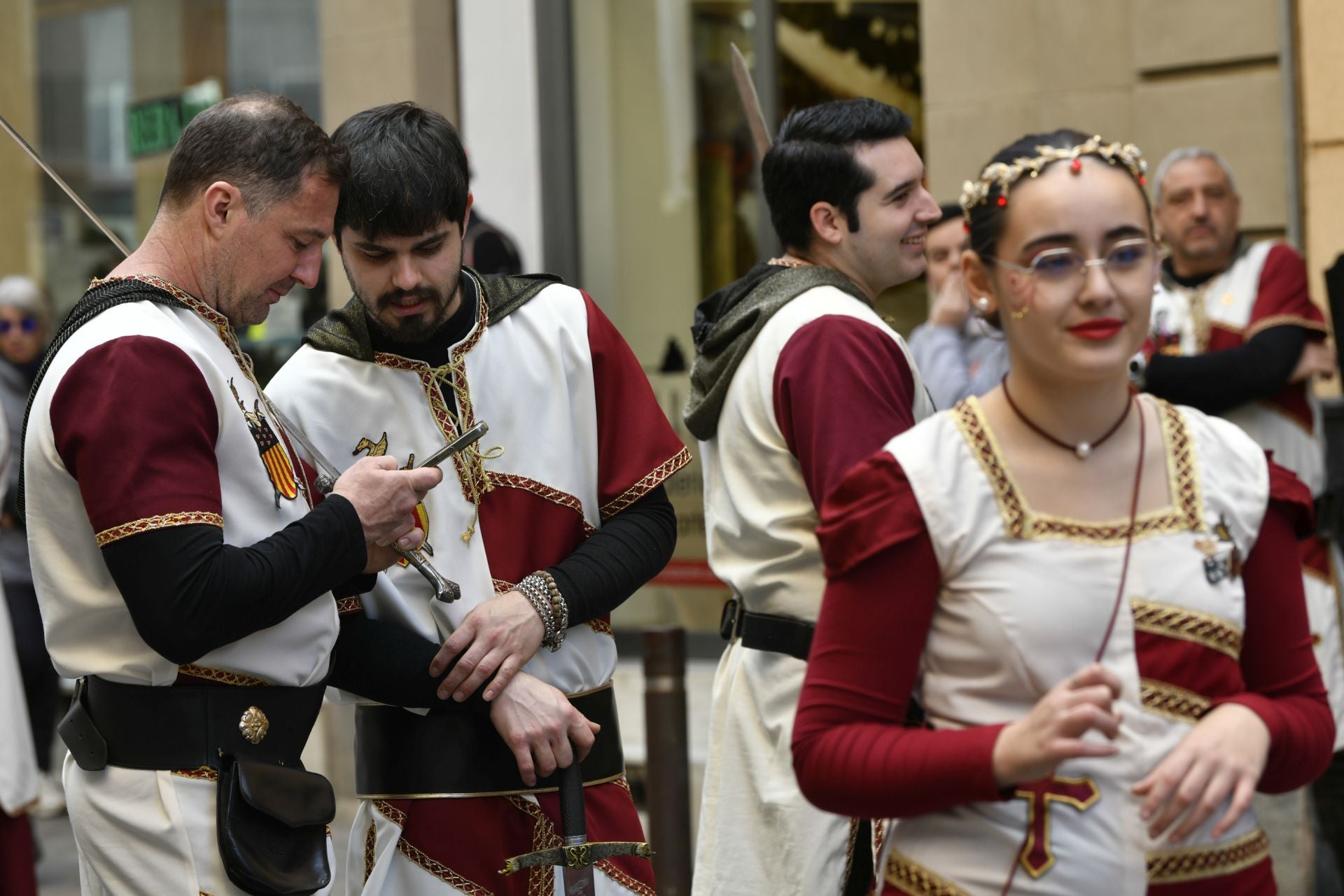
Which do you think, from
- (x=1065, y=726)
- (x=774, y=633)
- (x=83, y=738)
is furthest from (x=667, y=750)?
(x=1065, y=726)

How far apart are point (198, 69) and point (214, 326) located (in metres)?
8.22

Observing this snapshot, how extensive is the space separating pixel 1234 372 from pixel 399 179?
3.02 m

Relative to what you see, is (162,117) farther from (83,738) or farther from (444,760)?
(83,738)

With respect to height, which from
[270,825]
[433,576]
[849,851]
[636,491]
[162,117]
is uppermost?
[162,117]

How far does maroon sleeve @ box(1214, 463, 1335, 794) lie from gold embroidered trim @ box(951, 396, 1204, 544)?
0.11 metres

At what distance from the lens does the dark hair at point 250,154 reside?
291 cm

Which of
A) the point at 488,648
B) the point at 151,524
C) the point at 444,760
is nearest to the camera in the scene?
the point at 151,524

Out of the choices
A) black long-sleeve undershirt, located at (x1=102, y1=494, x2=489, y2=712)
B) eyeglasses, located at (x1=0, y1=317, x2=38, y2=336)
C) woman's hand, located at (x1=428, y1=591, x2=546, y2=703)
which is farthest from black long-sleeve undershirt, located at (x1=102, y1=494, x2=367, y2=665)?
eyeglasses, located at (x1=0, y1=317, x2=38, y2=336)

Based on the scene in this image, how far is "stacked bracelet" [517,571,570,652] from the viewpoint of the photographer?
3.14 meters

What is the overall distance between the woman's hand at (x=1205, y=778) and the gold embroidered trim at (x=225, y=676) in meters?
1.44

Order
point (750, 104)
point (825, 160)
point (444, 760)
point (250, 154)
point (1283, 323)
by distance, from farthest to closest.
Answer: point (1283, 323), point (750, 104), point (825, 160), point (444, 760), point (250, 154)

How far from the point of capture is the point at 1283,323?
17.5ft

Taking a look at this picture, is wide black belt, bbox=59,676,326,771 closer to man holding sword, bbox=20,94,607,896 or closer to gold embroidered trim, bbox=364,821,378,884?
man holding sword, bbox=20,94,607,896

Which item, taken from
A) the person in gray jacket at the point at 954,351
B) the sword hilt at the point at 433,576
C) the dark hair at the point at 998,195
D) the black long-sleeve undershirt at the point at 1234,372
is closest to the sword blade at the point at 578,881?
the sword hilt at the point at 433,576
